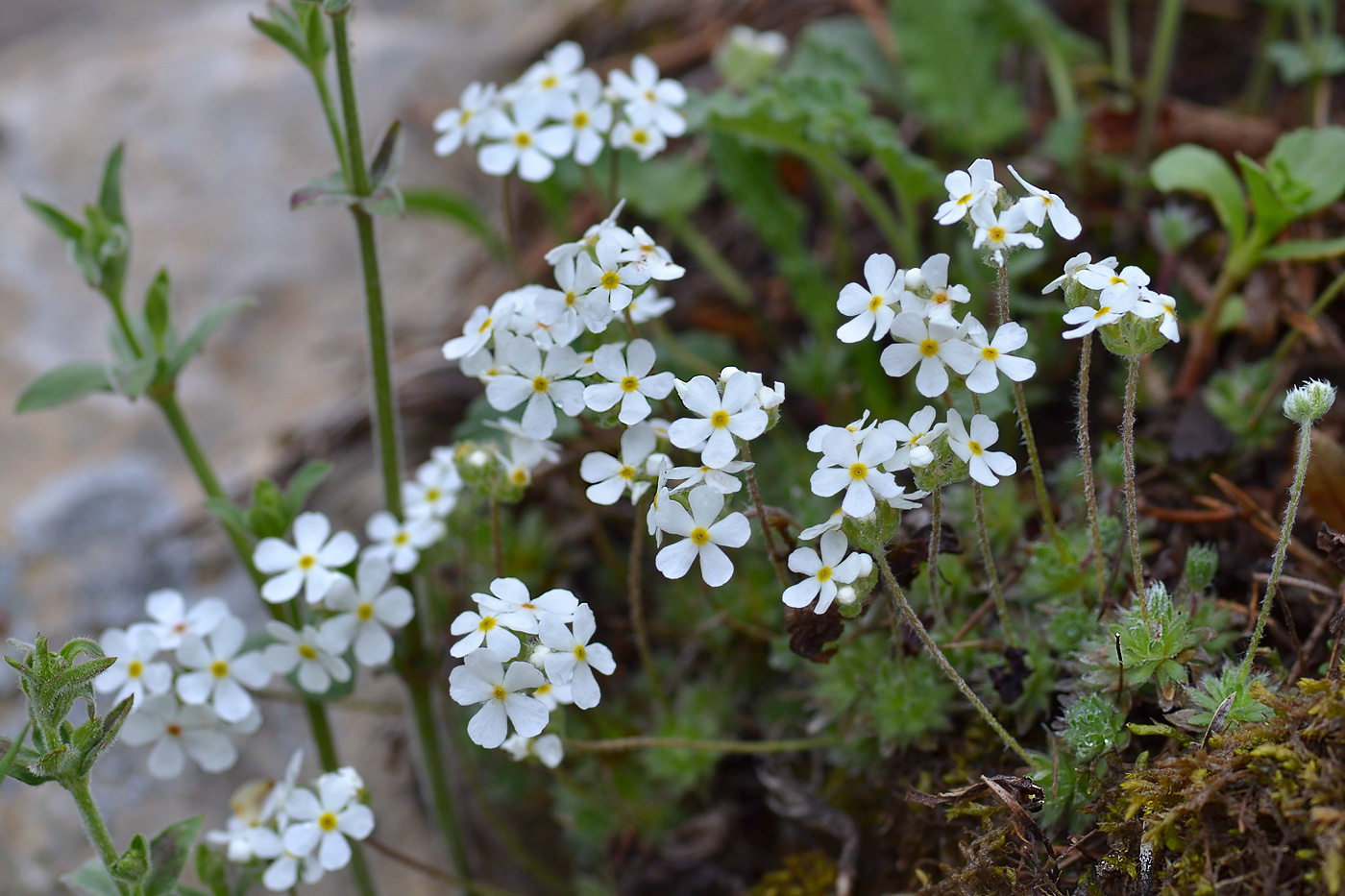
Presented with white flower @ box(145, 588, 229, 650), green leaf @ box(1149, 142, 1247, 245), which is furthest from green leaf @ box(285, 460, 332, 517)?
green leaf @ box(1149, 142, 1247, 245)

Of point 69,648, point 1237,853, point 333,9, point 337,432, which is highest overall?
point 333,9

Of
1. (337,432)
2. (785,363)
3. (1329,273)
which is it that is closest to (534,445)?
(785,363)

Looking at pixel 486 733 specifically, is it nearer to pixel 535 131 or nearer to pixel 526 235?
pixel 535 131

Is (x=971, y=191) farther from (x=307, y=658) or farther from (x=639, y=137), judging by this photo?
(x=307, y=658)

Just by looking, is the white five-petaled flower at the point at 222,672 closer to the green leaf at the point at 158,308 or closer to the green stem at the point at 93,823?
the green stem at the point at 93,823

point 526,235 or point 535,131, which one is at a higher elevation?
point 535,131

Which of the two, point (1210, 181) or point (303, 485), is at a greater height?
point (1210, 181)

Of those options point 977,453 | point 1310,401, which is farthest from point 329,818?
point 1310,401
